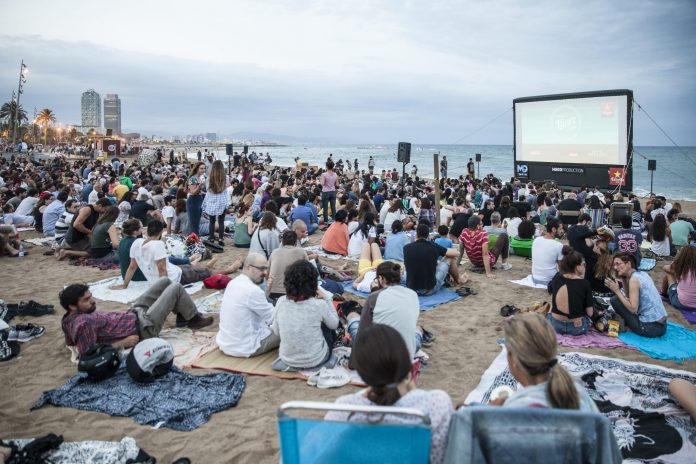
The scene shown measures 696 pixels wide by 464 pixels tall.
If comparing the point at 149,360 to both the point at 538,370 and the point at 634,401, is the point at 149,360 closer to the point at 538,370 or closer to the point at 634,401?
the point at 538,370

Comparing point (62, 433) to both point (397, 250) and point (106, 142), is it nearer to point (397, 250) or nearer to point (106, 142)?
point (397, 250)

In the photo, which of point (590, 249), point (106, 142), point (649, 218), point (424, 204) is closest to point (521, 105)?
point (649, 218)

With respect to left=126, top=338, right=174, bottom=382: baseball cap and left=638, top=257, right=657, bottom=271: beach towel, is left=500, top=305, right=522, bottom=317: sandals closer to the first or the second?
left=638, top=257, right=657, bottom=271: beach towel

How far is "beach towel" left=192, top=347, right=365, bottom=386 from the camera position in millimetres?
3910

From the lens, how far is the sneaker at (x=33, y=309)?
536 centimetres

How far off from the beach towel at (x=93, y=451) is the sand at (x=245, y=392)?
4.1 inches

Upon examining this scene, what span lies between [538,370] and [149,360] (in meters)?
3.02

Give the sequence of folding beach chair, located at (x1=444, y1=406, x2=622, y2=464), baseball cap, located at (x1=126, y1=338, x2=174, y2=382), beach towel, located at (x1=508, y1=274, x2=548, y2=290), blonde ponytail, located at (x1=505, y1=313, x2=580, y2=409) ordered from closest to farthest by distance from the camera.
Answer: folding beach chair, located at (x1=444, y1=406, x2=622, y2=464) < blonde ponytail, located at (x1=505, y1=313, x2=580, y2=409) < baseball cap, located at (x1=126, y1=338, x2=174, y2=382) < beach towel, located at (x1=508, y1=274, x2=548, y2=290)

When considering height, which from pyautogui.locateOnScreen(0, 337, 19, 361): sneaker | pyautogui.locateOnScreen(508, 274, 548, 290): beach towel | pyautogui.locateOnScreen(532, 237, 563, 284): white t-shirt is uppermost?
pyautogui.locateOnScreen(532, 237, 563, 284): white t-shirt

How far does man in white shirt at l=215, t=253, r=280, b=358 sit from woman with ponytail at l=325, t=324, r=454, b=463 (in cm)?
233

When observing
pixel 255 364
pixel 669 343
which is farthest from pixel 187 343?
pixel 669 343

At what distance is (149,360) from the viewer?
3711 millimetres

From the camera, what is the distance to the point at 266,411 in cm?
343

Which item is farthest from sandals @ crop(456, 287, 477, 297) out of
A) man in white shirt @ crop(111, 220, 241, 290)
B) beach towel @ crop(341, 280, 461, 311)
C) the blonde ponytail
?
the blonde ponytail
